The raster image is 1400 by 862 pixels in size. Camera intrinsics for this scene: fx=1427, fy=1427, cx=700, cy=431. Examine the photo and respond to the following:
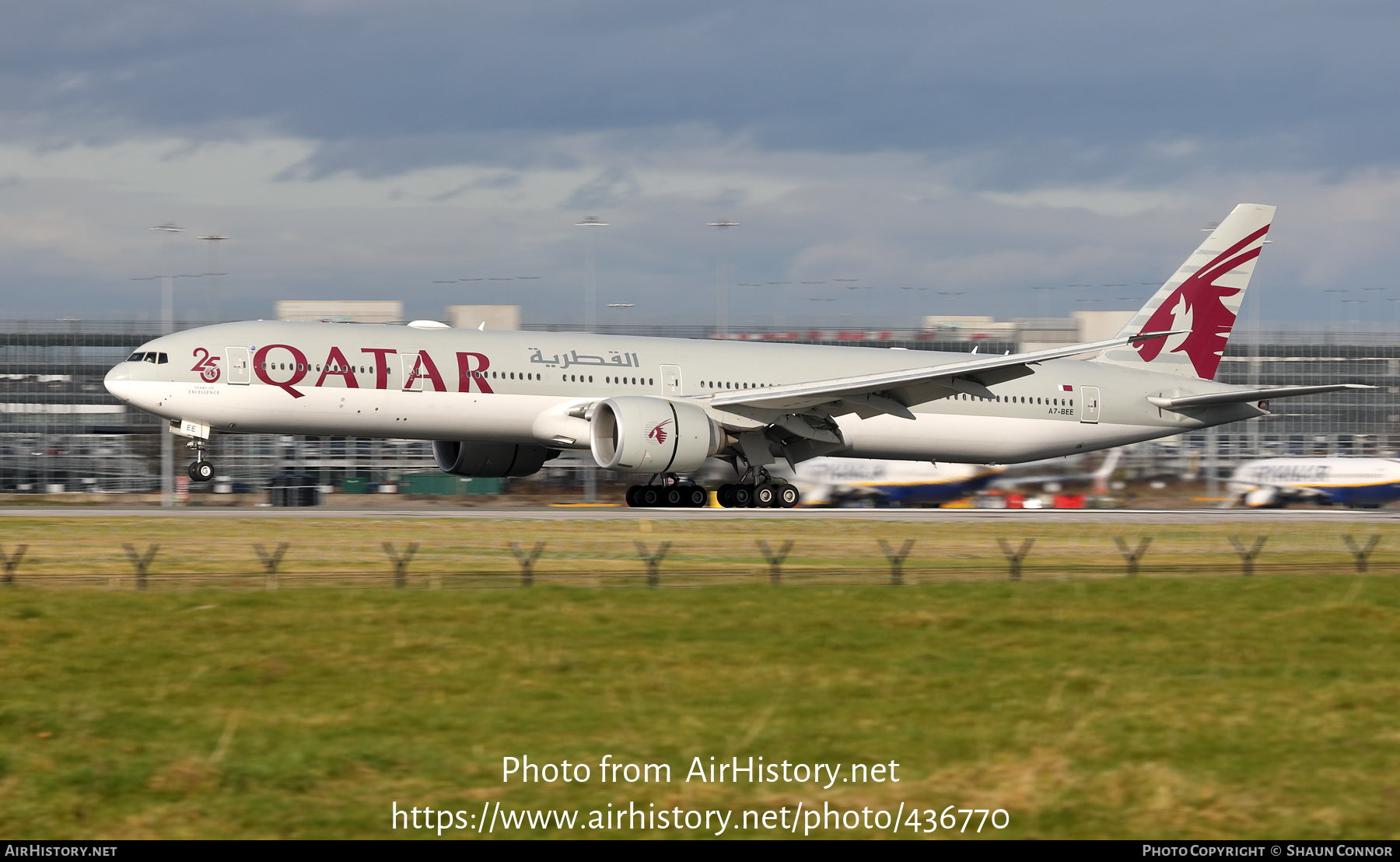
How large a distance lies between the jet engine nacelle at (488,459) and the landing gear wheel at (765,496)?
681cm

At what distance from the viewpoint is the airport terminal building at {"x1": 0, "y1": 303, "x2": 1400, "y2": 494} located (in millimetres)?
89125

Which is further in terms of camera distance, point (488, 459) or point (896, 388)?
point (488, 459)

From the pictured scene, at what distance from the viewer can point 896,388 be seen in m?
40.8

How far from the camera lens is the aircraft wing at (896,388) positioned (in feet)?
129

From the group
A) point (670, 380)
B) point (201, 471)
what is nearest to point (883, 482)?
point (670, 380)

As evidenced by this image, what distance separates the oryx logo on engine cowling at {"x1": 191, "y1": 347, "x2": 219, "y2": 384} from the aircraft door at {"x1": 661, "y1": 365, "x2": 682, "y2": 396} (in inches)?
493

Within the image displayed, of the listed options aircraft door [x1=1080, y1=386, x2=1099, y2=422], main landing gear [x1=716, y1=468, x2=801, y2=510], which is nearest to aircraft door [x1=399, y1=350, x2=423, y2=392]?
main landing gear [x1=716, y1=468, x2=801, y2=510]

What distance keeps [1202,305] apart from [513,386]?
953 inches

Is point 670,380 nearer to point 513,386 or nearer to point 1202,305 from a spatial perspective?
point 513,386

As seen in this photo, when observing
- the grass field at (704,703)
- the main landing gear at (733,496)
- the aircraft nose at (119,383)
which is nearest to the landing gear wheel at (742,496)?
the main landing gear at (733,496)

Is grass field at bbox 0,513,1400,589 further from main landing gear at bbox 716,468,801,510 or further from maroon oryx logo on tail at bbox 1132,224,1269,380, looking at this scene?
maroon oryx logo on tail at bbox 1132,224,1269,380
